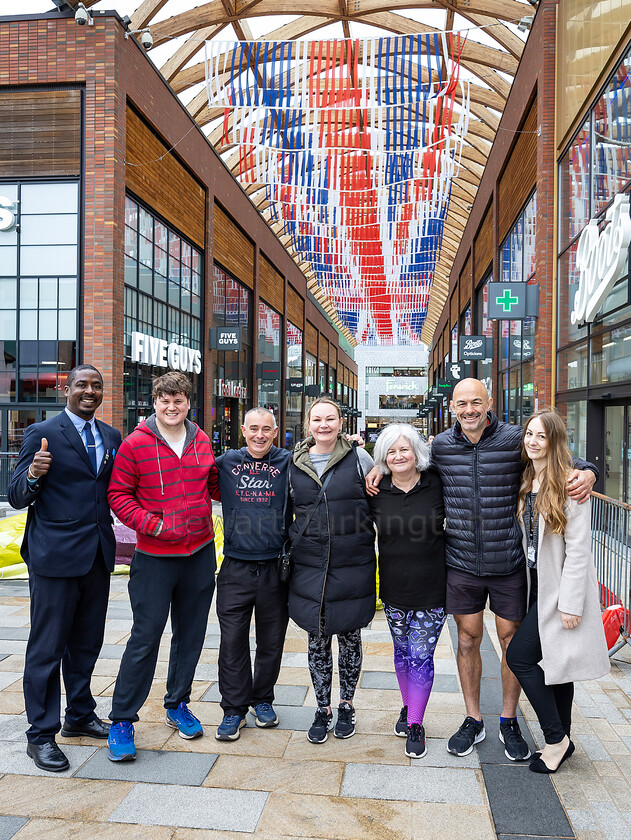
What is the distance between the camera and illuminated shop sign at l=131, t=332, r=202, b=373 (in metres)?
15.0

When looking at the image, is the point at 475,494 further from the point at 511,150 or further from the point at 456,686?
the point at 511,150

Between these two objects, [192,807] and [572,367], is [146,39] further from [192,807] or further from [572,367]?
[192,807]

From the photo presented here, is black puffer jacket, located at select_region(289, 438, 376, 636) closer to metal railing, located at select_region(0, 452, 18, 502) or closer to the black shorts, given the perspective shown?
the black shorts

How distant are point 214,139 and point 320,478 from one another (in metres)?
20.1

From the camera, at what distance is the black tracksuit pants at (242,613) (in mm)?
3730

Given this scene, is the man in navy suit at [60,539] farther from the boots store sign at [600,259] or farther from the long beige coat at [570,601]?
the boots store sign at [600,259]

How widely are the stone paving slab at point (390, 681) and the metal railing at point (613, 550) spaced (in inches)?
52.8

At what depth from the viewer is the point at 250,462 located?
3.77m

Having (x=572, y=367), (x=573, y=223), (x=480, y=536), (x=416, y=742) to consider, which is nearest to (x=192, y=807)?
(x=416, y=742)

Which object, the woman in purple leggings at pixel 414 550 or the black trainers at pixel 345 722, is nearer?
the woman in purple leggings at pixel 414 550

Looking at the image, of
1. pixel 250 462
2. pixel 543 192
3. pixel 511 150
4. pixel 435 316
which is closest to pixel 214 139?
pixel 511 150

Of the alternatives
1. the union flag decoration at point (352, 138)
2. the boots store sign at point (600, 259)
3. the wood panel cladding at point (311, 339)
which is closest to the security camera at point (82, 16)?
the union flag decoration at point (352, 138)

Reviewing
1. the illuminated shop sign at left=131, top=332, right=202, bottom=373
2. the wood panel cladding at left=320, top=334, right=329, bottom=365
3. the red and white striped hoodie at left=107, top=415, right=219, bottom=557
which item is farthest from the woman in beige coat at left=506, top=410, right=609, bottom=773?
the wood panel cladding at left=320, top=334, right=329, bottom=365

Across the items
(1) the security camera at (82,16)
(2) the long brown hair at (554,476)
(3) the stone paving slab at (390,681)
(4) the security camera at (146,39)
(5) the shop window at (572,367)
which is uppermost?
(1) the security camera at (82,16)
